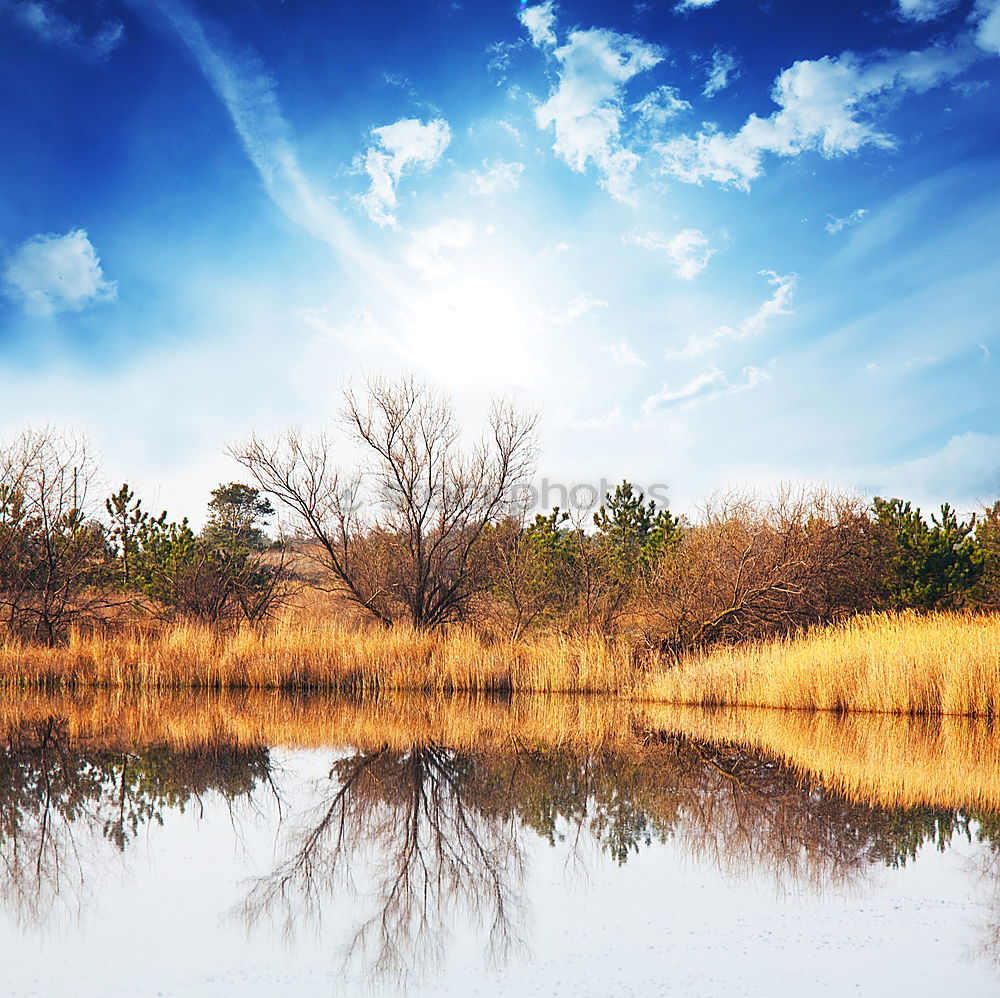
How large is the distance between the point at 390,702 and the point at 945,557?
14.5 m

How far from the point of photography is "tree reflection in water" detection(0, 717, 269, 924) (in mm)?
6066

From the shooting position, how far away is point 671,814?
8.02 m

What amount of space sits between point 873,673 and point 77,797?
39.5ft

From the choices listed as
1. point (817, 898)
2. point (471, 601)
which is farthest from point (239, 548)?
point (817, 898)

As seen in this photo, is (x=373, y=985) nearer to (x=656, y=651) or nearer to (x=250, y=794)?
(x=250, y=794)

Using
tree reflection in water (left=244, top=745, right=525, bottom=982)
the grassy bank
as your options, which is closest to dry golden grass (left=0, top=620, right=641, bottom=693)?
the grassy bank

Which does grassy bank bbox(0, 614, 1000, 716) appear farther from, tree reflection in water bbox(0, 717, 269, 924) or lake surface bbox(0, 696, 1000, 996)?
tree reflection in water bbox(0, 717, 269, 924)

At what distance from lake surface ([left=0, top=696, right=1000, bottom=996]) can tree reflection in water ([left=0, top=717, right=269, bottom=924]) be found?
36mm

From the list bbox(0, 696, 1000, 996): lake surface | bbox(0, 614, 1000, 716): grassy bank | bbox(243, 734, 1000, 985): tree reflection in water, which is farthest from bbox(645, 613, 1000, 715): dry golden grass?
bbox(243, 734, 1000, 985): tree reflection in water

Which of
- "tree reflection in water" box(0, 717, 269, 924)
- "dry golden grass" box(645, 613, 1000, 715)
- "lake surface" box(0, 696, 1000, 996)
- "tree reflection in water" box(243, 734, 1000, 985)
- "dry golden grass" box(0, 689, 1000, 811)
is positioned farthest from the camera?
"dry golden grass" box(645, 613, 1000, 715)

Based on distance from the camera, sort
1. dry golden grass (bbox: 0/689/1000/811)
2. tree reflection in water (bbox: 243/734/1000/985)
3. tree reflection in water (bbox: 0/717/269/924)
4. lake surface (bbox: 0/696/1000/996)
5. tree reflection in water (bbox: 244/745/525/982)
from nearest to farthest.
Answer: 1. lake surface (bbox: 0/696/1000/996)
2. tree reflection in water (bbox: 244/745/525/982)
3. tree reflection in water (bbox: 243/734/1000/985)
4. tree reflection in water (bbox: 0/717/269/924)
5. dry golden grass (bbox: 0/689/1000/811)

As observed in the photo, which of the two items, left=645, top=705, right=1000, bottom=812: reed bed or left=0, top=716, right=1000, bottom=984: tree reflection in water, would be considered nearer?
left=0, top=716, right=1000, bottom=984: tree reflection in water

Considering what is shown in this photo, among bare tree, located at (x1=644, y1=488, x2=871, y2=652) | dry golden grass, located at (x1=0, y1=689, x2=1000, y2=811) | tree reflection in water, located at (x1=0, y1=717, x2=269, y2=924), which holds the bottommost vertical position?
dry golden grass, located at (x1=0, y1=689, x2=1000, y2=811)

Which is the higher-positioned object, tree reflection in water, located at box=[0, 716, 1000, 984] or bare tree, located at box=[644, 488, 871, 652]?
bare tree, located at box=[644, 488, 871, 652]
